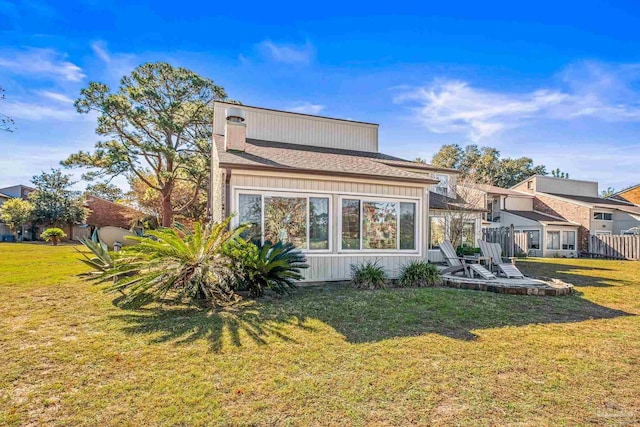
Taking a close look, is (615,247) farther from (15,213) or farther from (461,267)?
(15,213)

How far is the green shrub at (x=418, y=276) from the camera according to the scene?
924 cm

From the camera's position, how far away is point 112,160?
2423 cm

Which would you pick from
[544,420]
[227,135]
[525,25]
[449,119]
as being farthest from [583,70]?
[544,420]

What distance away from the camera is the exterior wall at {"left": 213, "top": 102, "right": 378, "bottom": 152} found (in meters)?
14.9

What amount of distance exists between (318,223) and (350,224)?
94cm

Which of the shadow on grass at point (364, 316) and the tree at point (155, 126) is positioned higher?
the tree at point (155, 126)

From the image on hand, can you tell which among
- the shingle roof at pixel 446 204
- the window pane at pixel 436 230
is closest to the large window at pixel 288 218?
the shingle roof at pixel 446 204

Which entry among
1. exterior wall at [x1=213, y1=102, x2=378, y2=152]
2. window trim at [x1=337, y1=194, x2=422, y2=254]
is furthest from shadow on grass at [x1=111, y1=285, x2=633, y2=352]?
exterior wall at [x1=213, y1=102, x2=378, y2=152]

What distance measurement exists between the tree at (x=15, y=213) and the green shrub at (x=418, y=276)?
3751cm

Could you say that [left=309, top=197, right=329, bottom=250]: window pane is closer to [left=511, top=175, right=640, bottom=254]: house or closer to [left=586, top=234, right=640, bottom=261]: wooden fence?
[left=511, top=175, right=640, bottom=254]: house

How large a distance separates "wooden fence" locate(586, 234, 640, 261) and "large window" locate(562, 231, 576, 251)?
50.1 inches

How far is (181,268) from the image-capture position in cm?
680

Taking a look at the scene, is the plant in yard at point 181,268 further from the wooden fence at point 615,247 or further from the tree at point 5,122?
the wooden fence at point 615,247

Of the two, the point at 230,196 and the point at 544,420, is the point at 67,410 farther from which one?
the point at 230,196
